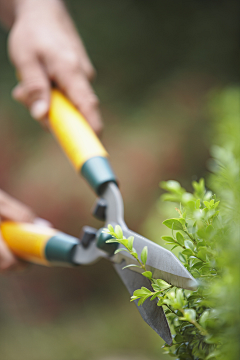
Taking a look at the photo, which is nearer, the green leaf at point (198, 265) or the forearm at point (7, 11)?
the green leaf at point (198, 265)


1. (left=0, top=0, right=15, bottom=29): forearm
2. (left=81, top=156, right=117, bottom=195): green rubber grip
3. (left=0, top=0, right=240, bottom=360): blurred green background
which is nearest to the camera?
(left=81, top=156, right=117, bottom=195): green rubber grip

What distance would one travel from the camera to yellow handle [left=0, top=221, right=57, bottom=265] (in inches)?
26.8

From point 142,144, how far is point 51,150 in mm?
501

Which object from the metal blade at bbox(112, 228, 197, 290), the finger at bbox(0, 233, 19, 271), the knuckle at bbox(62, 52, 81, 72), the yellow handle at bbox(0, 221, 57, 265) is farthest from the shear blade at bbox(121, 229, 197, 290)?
the knuckle at bbox(62, 52, 81, 72)

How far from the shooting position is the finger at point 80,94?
788 millimetres

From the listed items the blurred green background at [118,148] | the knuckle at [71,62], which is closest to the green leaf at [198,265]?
the knuckle at [71,62]

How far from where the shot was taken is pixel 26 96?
2.74 ft

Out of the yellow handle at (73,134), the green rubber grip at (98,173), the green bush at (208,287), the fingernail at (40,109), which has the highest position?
the fingernail at (40,109)

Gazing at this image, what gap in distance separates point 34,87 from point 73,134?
0.21 meters

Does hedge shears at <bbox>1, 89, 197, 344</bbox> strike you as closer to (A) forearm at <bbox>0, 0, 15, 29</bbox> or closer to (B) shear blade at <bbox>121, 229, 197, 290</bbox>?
(B) shear blade at <bbox>121, 229, 197, 290</bbox>

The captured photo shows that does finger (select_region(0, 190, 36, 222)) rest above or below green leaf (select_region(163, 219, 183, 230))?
above

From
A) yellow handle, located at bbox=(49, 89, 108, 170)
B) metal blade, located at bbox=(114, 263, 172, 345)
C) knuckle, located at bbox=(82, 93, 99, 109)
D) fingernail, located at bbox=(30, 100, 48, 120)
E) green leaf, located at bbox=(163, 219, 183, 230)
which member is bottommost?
metal blade, located at bbox=(114, 263, 172, 345)

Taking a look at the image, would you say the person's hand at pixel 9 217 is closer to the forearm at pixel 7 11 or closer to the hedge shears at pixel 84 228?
the hedge shears at pixel 84 228

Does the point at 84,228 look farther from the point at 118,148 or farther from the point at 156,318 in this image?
the point at 118,148
